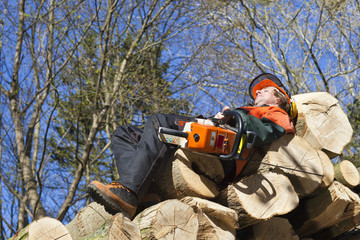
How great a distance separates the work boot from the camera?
271 cm

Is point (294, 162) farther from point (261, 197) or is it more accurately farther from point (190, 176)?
point (190, 176)

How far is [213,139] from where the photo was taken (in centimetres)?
280

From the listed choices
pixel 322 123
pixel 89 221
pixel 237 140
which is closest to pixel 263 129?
pixel 237 140

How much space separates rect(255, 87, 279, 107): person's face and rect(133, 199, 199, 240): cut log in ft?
4.01

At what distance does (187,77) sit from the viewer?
10.6 m

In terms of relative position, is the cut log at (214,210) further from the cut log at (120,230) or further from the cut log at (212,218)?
the cut log at (120,230)

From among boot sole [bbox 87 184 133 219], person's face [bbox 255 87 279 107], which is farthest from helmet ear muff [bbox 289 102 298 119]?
boot sole [bbox 87 184 133 219]

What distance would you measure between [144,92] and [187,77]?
6.07ft

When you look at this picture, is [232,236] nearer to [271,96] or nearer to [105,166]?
[271,96]

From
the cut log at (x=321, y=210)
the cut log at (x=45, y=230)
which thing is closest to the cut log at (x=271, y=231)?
the cut log at (x=321, y=210)

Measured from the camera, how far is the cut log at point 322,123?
3443 mm

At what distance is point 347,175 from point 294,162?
0.82m

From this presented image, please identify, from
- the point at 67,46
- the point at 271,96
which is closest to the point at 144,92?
the point at 67,46

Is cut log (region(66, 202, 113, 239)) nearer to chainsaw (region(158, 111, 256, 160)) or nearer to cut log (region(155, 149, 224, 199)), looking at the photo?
cut log (region(155, 149, 224, 199))
